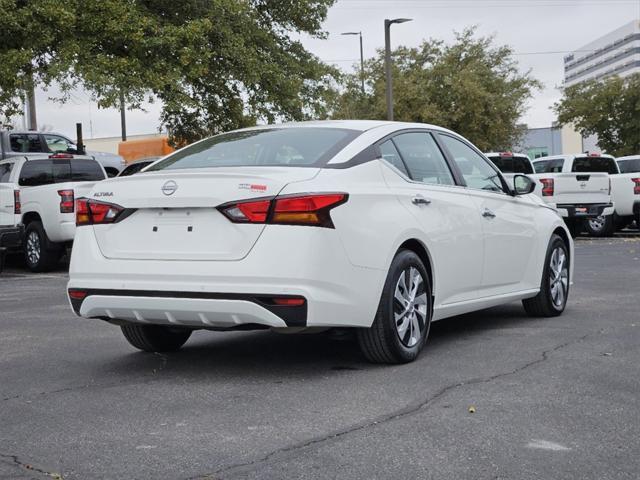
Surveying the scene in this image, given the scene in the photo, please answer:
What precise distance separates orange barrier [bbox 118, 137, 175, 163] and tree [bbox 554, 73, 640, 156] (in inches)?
972

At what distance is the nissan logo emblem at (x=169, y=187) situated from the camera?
5.81 m

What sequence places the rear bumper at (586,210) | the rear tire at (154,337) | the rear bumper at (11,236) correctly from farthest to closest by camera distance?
the rear bumper at (586,210), the rear bumper at (11,236), the rear tire at (154,337)

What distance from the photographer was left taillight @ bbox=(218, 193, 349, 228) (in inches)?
219

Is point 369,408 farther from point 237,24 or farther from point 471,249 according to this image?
point 237,24

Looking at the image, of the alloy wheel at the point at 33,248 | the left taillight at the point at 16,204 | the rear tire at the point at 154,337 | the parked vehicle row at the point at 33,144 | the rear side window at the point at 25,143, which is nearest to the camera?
the rear tire at the point at 154,337

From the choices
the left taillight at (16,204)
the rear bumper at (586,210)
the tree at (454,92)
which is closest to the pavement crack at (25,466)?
the left taillight at (16,204)

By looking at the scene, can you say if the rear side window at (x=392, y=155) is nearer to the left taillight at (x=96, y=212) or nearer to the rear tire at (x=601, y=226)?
the left taillight at (x=96, y=212)

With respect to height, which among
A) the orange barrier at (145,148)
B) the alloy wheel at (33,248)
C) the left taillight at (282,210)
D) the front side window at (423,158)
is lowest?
the alloy wheel at (33,248)

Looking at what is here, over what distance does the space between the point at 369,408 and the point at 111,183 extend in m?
2.23

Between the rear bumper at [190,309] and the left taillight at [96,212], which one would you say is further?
the left taillight at [96,212]

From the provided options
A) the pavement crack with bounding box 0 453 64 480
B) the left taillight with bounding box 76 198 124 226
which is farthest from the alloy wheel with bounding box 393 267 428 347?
the pavement crack with bounding box 0 453 64 480

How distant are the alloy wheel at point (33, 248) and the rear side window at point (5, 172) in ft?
3.33

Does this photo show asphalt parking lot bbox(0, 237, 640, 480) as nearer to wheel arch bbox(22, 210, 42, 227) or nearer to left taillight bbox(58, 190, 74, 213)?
left taillight bbox(58, 190, 74, 213)

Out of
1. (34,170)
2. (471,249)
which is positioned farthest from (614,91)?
(471,249)
